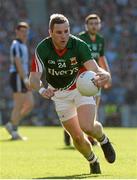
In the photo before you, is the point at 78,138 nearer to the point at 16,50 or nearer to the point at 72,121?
the point at 72,121

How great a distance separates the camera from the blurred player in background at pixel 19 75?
51.3 ft

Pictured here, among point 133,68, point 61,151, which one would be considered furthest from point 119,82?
point 61,151

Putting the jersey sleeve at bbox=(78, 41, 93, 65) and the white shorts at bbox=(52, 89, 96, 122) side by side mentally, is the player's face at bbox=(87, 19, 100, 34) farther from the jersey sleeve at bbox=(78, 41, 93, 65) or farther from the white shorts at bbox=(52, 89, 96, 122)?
the jersey sleeve at bbox=(78, 41, 93, 65)

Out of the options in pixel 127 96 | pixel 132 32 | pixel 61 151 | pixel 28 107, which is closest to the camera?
pixel 61 151

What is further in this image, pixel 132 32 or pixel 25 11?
pixel 25 11

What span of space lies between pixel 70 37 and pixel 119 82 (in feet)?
57.6

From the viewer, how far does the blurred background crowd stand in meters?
25.1

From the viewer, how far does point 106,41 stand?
1112 inches

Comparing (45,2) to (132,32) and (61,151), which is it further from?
(61,151)

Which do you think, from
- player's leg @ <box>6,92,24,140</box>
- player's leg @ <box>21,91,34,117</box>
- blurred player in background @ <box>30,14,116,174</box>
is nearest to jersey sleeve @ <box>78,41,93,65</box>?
A: blurred player in background @ <box>30,14,116,174</box>

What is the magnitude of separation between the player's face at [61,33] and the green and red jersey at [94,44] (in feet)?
16.5

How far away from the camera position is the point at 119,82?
26.2 meters

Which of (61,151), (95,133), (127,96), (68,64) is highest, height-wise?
(68,64)

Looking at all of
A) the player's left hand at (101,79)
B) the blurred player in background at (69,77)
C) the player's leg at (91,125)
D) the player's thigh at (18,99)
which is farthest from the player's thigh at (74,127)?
the player's thigh at (18,99)
